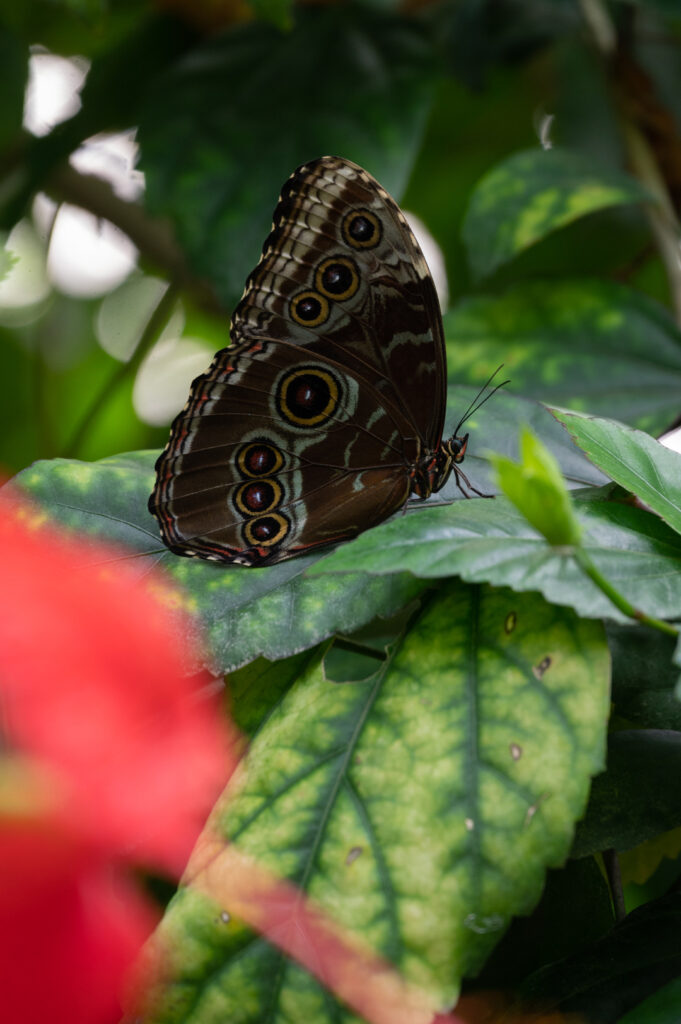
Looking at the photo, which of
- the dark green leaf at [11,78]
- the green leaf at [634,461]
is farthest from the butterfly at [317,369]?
the dark green leaf at [11,78]

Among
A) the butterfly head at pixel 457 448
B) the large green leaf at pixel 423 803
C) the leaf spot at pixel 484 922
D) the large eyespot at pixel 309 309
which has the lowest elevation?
the leaf spot at pixel 484 922

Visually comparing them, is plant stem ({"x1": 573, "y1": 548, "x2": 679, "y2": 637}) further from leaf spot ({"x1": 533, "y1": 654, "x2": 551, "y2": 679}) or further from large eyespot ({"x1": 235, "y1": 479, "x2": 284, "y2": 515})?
large eyespot ({"x1": 235, "y1": 479, "x2": 284, "y2": 515})

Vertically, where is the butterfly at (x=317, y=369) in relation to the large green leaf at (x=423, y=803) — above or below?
above

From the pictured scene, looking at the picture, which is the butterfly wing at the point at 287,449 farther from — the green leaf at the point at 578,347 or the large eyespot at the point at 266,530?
the green leaf at the point at 578,347

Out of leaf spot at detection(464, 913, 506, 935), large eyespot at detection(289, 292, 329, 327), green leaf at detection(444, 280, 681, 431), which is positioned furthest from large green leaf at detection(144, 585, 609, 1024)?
green leaf at detection(444, 280, 681, 431)

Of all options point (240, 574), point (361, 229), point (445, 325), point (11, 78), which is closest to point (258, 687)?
point (240, 574)

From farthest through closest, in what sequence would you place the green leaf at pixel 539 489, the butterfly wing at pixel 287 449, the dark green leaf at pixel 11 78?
the dark green leaf at pixel 11 78, the butterfly wing at pixel 287 449, the green leaf at pixel 539 489

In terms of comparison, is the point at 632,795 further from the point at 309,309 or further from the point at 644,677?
the point at 309,309

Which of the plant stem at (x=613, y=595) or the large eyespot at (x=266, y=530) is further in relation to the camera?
the large eyespot at (x=266, y=530)
